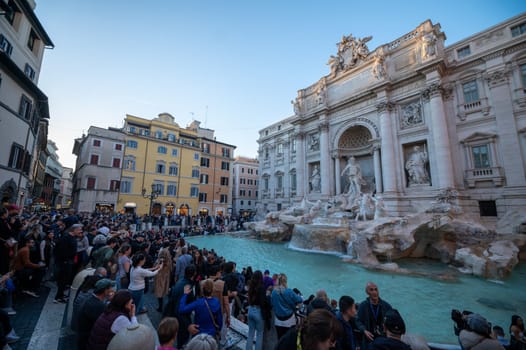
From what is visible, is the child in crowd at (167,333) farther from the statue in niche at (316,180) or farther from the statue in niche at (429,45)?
the statue in niche at (316,180)

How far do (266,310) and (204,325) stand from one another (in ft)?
2.72

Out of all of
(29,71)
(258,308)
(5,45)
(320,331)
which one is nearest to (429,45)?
(258,308)

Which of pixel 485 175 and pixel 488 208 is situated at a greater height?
pixel 485 175

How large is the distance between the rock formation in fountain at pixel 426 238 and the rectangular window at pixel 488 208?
1278mm

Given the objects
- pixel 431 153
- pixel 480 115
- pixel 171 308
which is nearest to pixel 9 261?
pixel 171 308

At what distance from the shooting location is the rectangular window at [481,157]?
12953mm

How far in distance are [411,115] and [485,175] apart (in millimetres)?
5709

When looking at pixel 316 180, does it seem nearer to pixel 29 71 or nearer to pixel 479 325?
pixel 479 325

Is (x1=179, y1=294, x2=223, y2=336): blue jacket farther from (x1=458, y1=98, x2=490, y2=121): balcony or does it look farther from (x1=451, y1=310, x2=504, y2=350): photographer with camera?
(x1=458, y1=98, x2=490, y2=121): balcony

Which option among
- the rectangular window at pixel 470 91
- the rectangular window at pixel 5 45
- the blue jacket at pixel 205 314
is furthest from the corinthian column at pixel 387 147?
the rectangular window at pixel 5 45

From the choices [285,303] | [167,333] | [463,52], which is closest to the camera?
[167,333]

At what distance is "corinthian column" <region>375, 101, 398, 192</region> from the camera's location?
50.6ft

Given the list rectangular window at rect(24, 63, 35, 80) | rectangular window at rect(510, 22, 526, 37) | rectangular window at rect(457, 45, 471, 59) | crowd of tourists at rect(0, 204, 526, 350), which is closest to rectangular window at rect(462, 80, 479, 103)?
rectangular window at rect(457, 45, 471, 59)

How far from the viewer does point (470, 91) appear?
1396 cm
